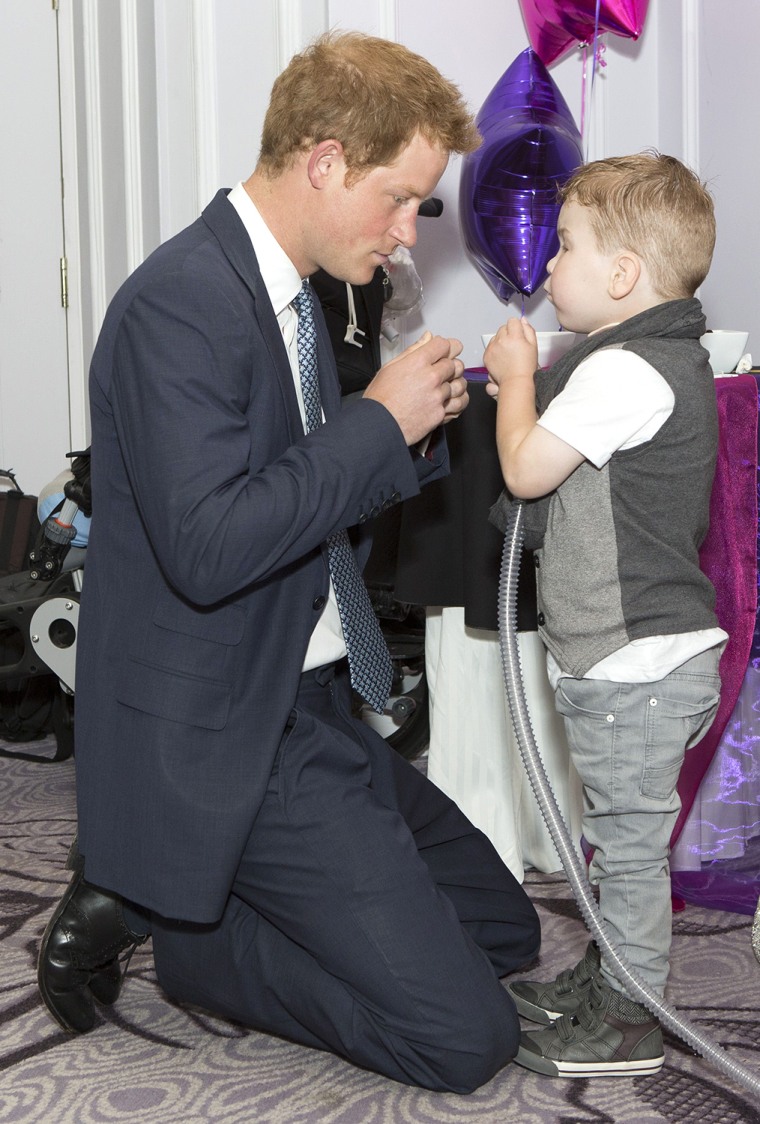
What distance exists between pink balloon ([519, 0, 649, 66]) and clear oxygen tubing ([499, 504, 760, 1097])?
159 centimetres

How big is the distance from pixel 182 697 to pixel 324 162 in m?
0.65

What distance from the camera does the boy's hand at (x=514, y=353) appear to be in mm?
1600

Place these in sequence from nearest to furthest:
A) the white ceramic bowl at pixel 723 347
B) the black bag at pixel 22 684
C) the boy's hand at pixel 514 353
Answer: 1. the boy's hand at pixel 514 353
2. the white ceramic bowl at pixel 723 347
3. the black bag at pixel 22 684

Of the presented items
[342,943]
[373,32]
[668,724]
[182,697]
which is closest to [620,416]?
[668,724]

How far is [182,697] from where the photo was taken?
1.45 m

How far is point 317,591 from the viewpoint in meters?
1.56

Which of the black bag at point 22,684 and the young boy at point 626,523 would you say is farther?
the black bag at point 22,684

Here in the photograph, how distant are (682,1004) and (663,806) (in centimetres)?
39

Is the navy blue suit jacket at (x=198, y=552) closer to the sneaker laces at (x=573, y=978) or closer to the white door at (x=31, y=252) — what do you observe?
the sneaker laces at (x=573, y=978)

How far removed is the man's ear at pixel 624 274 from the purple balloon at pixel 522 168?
1025 millimetres

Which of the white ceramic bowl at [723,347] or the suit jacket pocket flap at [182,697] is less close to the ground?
the white ceramic bowl at [723,347]

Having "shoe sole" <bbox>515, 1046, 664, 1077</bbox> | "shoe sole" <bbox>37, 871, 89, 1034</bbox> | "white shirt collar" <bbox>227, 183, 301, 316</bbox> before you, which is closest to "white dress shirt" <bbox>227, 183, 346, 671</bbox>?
"white shirt collar" <bbox>227, 183, 301, 316</bbox>

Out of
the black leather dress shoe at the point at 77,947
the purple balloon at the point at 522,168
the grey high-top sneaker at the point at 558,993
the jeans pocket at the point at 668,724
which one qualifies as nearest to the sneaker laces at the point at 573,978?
the grey high-top sneaker at the point at 558,993

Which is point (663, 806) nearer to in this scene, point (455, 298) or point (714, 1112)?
point (714, 1112)
